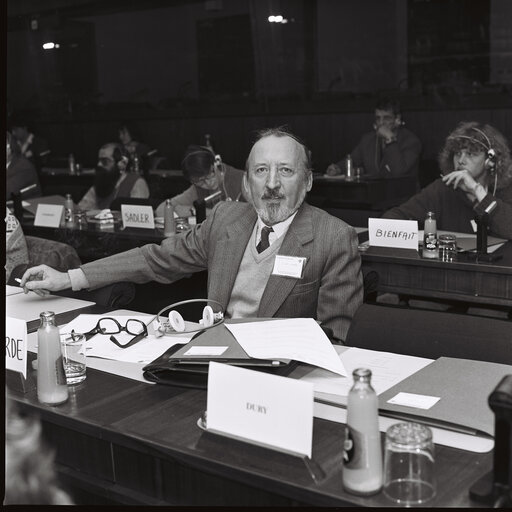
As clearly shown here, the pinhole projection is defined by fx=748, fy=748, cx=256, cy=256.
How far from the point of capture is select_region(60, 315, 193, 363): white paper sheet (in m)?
2.03

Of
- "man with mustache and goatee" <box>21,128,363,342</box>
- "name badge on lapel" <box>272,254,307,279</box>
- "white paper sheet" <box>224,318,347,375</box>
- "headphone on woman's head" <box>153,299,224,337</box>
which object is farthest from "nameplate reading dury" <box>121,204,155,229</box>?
"white paper sheet" <box>224,318,347,375</box>

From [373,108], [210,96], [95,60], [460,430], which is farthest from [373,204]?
[460,430]

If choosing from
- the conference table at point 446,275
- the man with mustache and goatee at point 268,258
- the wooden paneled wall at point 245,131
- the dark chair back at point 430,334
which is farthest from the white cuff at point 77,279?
the wooden paneled wall at point 245,131

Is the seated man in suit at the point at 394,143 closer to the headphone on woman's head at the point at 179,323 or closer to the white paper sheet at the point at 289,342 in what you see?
the headphone on woman's head at the point at 179,323

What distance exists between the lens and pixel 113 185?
19.5 feet

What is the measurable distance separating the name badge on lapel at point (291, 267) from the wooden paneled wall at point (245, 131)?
484cm

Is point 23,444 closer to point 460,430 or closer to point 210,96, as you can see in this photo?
point 460,430

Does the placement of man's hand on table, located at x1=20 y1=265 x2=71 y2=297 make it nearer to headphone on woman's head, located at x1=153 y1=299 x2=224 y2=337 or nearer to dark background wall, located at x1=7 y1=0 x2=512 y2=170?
headphone on woman's head, located at x1=153 y1=299 x2=224 y2=337

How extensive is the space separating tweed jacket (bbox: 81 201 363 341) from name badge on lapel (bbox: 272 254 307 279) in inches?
0.7

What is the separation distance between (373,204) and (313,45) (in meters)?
2.74

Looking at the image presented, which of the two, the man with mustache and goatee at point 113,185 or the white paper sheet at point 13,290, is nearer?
the white paper sheet at point 13,290

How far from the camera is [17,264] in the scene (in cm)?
328

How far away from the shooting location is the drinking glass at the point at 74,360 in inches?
73.4

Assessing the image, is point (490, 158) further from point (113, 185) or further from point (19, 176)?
point (19, 176)
